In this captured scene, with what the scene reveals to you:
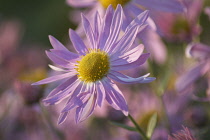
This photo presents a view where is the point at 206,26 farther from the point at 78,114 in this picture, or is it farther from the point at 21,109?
the point at 78,114

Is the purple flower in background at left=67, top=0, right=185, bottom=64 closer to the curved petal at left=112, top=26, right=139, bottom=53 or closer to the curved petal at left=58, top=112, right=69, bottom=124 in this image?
the curved petal at left=112, top=26, right=139, bottom=53

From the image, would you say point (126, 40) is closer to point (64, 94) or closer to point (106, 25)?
point (106, 25)

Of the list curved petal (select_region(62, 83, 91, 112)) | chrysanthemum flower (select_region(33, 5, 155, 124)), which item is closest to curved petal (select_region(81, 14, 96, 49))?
chrysanthemum flower (select_region(33, 5, 155, 124))

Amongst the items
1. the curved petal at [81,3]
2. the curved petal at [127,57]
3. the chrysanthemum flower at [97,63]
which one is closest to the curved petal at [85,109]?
the chrysanthemum flower at [97,63]

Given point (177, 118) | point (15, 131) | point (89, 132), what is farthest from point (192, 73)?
point (15, 131)

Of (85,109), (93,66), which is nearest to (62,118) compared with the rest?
(85,109)

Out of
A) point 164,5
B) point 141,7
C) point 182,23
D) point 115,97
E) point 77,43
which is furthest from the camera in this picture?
point 182,23
